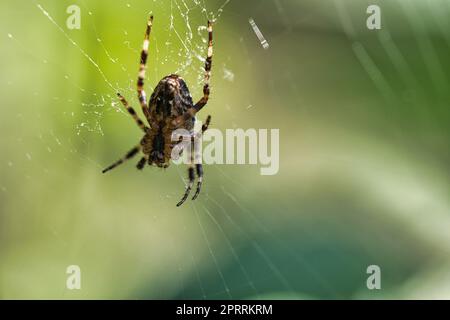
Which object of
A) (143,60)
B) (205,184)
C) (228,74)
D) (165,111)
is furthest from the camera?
(228,74)

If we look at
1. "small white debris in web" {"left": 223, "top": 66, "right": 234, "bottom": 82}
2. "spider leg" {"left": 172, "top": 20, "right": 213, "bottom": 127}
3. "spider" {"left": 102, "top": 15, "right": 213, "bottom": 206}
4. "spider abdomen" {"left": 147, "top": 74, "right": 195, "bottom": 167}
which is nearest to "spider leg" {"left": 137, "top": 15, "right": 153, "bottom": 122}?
"spider" {"left": 102, "top": 15, "right": 213, "bottom": 206}

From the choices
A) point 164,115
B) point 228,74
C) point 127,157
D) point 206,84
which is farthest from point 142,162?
point 228,74

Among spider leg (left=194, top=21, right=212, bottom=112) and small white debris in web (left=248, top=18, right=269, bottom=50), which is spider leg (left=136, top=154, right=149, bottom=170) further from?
small white debris in web (left=248, top=18, right=269, bottom=50)

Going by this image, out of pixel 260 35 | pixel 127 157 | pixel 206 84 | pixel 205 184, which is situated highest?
pixel 260 35

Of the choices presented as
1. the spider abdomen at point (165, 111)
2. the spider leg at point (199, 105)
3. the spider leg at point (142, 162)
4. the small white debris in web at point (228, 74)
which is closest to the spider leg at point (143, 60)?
the spider abdomen at point (165, 111)

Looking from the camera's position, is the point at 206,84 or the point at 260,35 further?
the point at 260,35

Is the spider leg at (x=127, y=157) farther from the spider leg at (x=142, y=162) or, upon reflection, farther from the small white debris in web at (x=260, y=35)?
the small white debris in web at (x=260, y=35)

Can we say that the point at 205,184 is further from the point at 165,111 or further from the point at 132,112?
the point at 132,112
